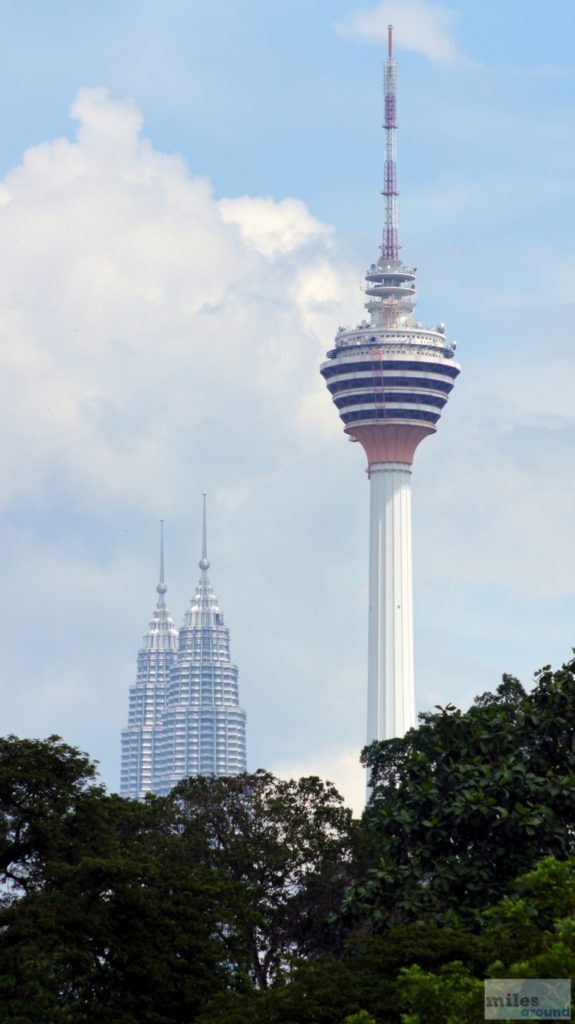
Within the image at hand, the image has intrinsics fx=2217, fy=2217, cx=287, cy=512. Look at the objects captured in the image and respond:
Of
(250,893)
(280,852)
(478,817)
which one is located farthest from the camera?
(280,852)

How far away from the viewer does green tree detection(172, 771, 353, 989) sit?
10156cm

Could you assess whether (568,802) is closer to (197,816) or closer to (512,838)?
(512,838)

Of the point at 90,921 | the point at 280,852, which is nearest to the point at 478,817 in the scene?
the point at 90,921

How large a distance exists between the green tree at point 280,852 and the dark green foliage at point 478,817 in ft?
95.5

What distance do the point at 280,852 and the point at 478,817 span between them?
36.8m

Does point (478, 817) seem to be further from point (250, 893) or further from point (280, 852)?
point (280, 852)

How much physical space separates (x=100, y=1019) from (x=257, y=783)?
44.9 meters

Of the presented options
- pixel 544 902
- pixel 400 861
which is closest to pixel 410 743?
pixel 400 861

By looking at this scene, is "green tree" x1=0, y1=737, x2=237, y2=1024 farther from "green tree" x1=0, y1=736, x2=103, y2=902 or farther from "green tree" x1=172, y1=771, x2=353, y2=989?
"green tree" x1=172, y1=771, x2=353, y2=989

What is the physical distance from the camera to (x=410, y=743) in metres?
123

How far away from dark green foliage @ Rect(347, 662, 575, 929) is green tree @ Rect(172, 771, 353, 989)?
29094 mm

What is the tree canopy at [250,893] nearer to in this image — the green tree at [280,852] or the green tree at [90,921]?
the green tree at [90,921]

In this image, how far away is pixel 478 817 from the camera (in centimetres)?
6669

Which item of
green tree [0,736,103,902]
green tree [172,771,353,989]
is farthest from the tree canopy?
green tree [172,771,353,989]
